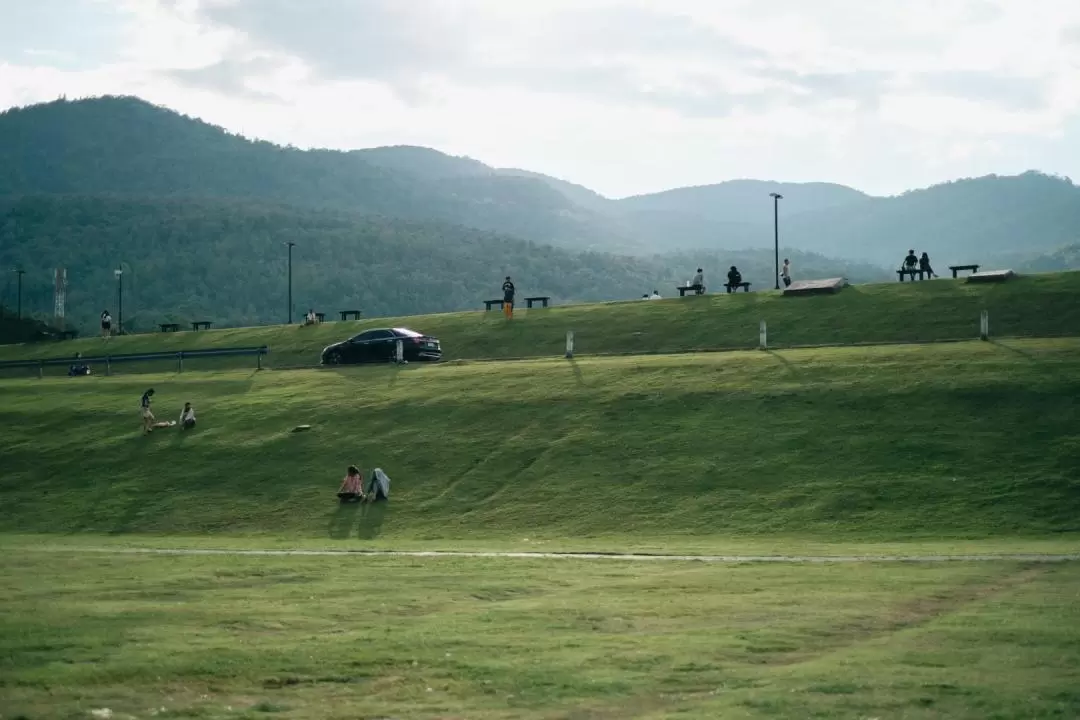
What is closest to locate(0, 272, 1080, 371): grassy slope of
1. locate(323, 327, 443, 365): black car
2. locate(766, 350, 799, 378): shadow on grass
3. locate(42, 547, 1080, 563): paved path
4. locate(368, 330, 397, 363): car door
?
locate(323, 327, 443, 365): black car

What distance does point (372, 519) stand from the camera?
3566 cm

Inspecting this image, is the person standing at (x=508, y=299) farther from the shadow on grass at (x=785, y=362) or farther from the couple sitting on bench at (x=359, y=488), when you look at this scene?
the couple sitting on bench at (x=359, y=488)

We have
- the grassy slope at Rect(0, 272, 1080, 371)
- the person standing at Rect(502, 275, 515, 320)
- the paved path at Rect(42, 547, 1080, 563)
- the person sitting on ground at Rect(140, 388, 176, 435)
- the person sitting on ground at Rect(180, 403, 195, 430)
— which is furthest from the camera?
the person standing at Rect(502, 275, 515, 320)

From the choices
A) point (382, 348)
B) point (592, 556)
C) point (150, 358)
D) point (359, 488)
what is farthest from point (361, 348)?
point (592, 556)

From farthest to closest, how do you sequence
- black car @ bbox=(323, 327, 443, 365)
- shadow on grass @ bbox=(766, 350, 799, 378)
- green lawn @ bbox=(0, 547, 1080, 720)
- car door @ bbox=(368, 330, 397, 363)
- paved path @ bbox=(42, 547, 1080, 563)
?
car door @ bbox=(368, 330, 397, 363) → black car @ bbox=(323, 327, 443, 365) → shadow on grass @ bbox=(766, 350, 799, 378) → paved path @ bbox=(42, 547, 1080, 563) → green lawn @ bbox=(0, 547, 1080, 720)

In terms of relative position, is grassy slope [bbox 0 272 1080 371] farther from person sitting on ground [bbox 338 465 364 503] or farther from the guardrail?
person sitting on ground [bbox 338 465 364 503]

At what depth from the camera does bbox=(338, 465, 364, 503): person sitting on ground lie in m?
37.5

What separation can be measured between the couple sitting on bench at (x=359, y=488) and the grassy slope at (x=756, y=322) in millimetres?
23133

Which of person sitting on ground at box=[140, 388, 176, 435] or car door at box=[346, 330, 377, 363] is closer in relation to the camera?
person sitting on ground at box=[140, 388, 176, 435]

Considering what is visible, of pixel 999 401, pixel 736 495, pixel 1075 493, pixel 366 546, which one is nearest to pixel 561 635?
pixel 366 546

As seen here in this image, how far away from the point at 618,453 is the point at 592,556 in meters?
11.3

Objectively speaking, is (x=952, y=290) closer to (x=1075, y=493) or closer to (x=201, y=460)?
(x=1075, y=493)

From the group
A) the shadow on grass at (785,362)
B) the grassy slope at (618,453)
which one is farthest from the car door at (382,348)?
the shadow on grass at (785,362)

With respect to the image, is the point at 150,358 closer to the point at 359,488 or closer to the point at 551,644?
the point at 359,488
